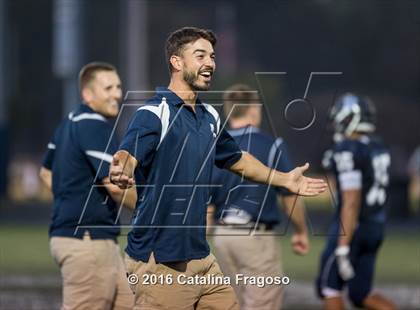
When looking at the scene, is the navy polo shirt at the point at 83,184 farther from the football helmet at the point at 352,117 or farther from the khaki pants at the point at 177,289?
the football helmet at the point at 352,117

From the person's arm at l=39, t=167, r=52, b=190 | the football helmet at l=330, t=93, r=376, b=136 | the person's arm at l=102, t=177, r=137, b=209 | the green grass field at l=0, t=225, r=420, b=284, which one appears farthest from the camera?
the green grass field at l=0, t=225, r=420, b=284

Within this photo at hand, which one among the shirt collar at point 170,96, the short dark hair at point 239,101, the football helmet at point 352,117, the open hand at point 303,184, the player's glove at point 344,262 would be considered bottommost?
the player's glove at point 344,262

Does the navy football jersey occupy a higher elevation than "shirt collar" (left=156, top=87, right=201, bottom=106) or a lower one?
lower

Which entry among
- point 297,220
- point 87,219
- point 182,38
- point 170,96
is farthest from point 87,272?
point 182,38

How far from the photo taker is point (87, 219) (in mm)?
9562

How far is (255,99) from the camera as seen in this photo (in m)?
10.9

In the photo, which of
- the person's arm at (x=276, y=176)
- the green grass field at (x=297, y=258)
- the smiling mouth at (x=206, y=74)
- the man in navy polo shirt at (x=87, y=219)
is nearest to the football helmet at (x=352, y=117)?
the man in navy polo shirt at (x=87, y=219)

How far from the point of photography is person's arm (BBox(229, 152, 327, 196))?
811 centimetres

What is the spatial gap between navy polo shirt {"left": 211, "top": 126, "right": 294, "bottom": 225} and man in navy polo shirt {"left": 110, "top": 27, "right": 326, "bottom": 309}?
2.66m

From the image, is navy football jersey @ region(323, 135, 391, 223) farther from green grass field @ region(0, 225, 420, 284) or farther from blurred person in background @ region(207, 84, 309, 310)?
green grass field @ region(0, 225, 420, 284)

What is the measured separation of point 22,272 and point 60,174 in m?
8.05

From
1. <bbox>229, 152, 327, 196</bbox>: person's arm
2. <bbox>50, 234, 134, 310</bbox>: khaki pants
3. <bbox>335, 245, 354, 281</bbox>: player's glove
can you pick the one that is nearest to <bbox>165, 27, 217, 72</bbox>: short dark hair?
<bbox>229, 152, 327, 196</bbox>: person's arm

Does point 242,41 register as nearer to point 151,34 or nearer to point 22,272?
point 151,34

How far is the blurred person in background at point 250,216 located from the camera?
1051 cm
